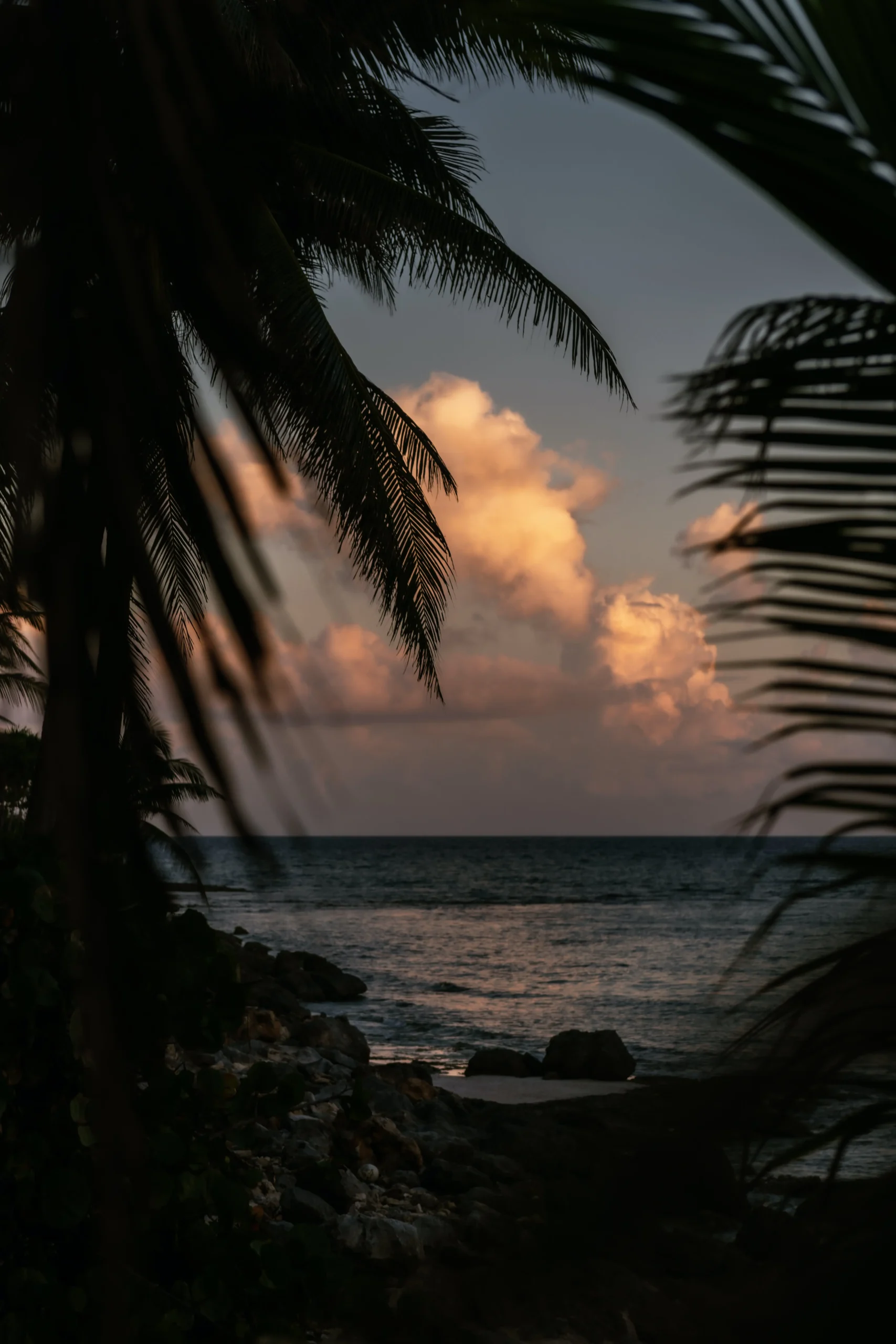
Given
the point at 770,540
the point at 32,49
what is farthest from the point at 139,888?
the point at 770,540

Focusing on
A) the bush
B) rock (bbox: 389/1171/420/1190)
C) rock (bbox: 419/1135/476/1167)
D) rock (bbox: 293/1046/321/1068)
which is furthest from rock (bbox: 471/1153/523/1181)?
the bush

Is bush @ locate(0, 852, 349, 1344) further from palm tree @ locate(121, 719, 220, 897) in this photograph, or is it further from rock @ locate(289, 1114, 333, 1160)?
rock @ locate(289, 1114, 333, 1160)

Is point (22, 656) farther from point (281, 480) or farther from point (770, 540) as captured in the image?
point (770, 540)

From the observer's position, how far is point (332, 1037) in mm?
13312

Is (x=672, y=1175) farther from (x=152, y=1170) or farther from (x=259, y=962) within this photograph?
(x=259, y=962)

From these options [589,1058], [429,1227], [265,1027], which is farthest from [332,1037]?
[429,1227]

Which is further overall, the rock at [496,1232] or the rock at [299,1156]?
the rock at [299,1156]

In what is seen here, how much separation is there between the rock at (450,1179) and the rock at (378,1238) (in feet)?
5.60

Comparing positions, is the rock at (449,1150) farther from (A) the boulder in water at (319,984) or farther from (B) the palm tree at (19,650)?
(A) the boulder in water at (319,984)

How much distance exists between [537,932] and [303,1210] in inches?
1415

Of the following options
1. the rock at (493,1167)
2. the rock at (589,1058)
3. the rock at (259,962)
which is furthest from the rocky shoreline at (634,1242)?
the rock at (259,962)

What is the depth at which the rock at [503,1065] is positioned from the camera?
15461 mm

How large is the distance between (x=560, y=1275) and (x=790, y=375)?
586 mm

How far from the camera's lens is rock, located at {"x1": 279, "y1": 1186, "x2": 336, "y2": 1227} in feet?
18.7
